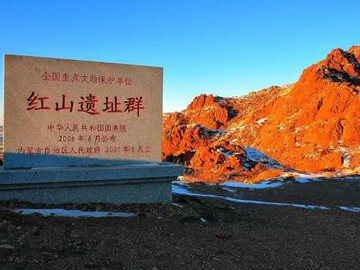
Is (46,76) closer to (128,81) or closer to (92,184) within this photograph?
(128,81)

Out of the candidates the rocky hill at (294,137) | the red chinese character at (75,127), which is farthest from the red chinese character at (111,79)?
the rocky hill at (294,137)

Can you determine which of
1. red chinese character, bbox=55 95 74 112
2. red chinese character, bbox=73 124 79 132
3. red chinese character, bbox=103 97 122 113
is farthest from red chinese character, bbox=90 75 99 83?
red chinese character, bbox=73 124 79 132

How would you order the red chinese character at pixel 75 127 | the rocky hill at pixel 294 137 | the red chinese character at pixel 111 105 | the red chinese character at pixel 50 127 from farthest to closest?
the rocky hill at pixel 294 137, the red chinese character at pixel 111 105, the red chinese character at pixel 75 127, the red chinese character at pixel 50 127

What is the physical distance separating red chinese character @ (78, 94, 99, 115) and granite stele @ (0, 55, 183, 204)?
0.02 meters

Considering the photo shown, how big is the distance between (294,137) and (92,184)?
33767 millimetres

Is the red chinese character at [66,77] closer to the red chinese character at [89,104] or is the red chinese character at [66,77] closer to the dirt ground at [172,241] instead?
the red chinese character at [89,104]

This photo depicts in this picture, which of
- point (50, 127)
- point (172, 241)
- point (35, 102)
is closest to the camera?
point (172, 241)

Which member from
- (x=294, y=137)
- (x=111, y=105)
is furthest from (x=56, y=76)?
(x=294, y=137)

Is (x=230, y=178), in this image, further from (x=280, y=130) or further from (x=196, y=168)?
(x=280, y=130)

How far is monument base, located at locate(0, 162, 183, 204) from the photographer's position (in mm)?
5984

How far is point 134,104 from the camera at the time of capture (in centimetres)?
702

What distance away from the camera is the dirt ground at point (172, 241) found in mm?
4235

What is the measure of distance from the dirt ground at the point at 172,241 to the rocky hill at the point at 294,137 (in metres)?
15.1

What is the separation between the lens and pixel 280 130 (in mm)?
40844
